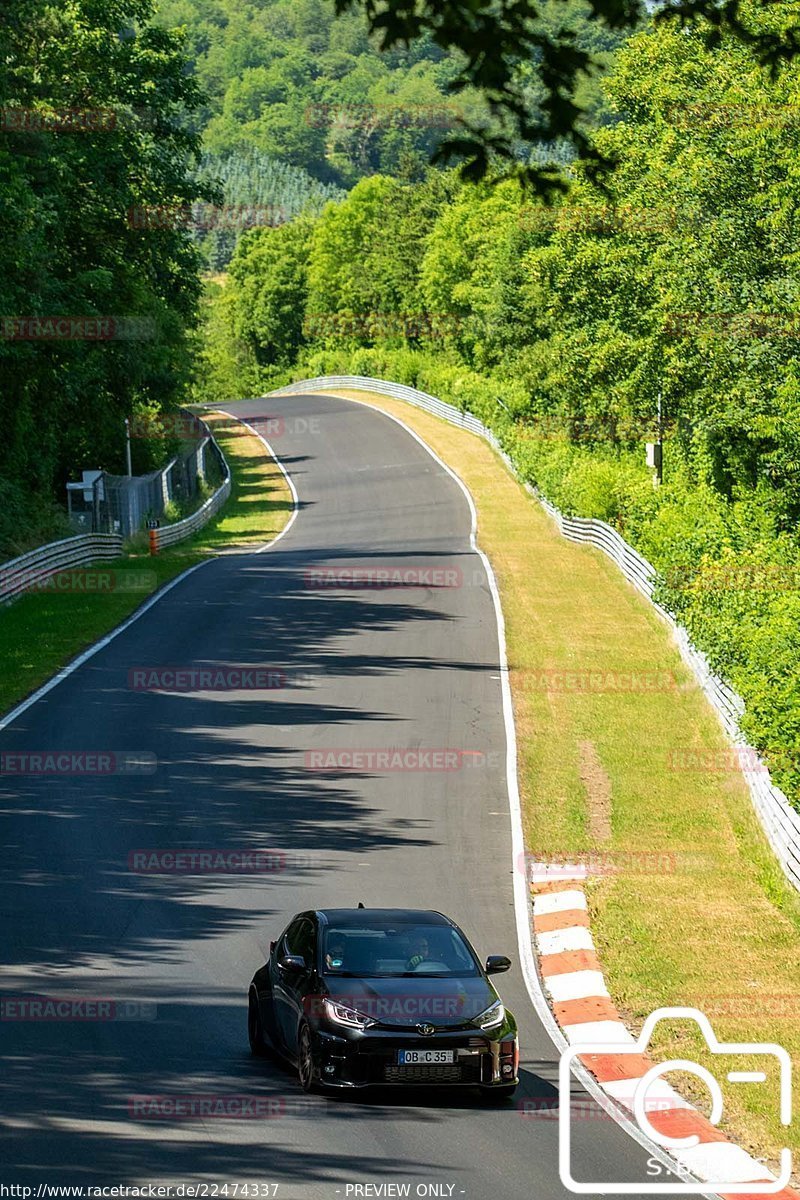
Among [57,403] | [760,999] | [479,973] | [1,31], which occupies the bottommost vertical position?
[760,999]

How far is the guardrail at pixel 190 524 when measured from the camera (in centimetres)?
5231

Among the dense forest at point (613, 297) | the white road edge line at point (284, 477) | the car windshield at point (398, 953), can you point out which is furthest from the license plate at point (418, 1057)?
the white road edge line at point (284, 477)

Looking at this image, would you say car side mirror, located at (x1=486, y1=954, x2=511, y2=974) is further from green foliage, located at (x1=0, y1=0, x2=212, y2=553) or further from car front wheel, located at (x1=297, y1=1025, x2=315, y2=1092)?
green foliage, located at (x1=0, y1=0, x2=212, y2=553)

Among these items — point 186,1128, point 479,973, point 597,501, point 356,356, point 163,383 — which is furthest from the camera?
point 356,356

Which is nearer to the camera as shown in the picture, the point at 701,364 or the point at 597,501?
the point at 701,364

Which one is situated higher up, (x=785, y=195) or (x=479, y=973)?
(x=785, y=195)

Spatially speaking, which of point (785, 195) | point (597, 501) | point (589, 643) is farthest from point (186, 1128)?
point (597, 501)

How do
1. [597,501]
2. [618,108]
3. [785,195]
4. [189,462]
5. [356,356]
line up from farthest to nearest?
[356,356]
[189,462]
[618,108]
[597,501]
[785,195]

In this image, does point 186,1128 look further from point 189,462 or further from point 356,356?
point 356,356

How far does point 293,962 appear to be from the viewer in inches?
500

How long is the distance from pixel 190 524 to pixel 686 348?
22.3 meters

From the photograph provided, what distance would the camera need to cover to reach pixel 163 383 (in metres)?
61.4

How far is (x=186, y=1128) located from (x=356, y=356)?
117 meters

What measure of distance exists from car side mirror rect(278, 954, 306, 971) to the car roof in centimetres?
46
